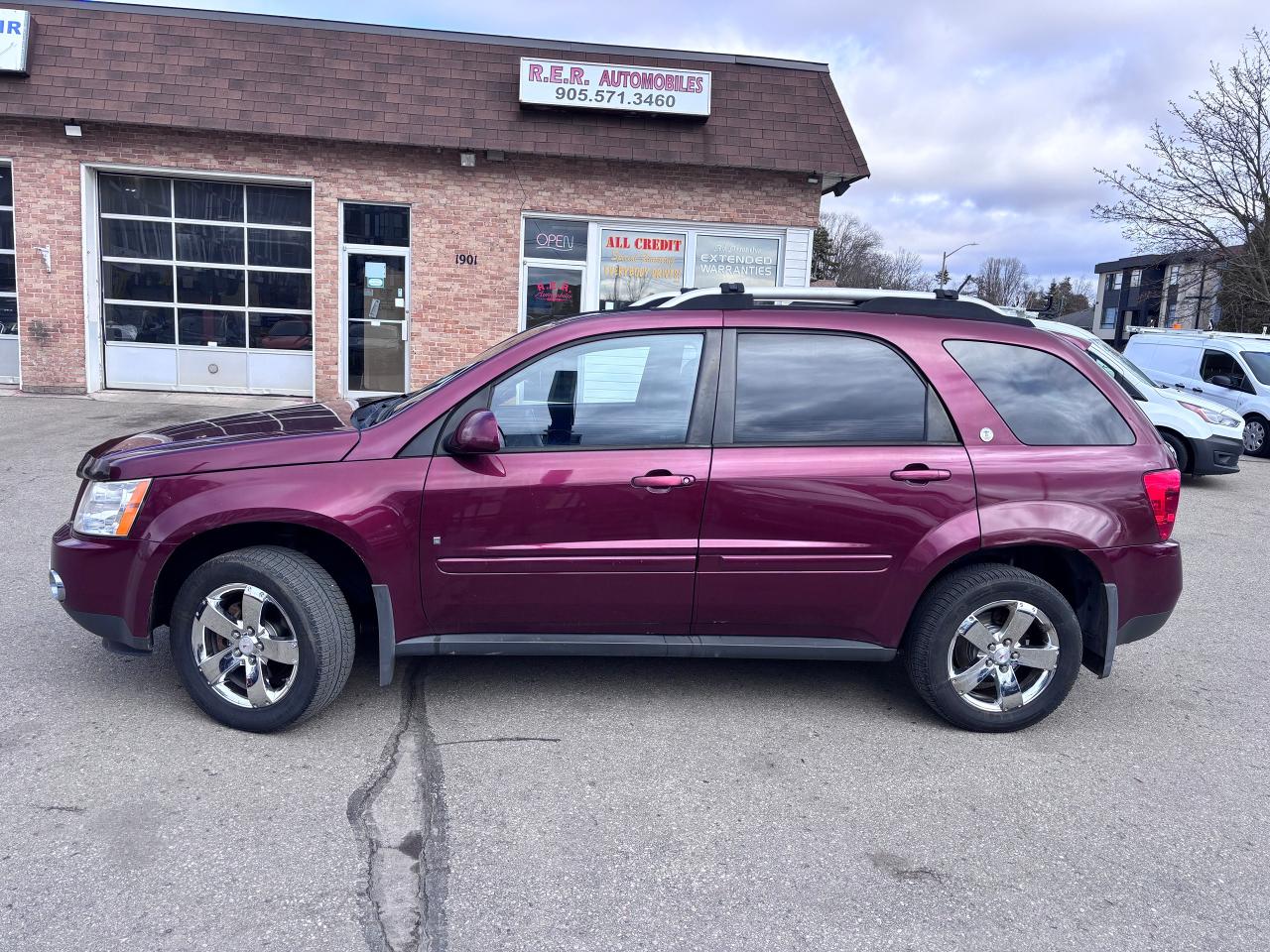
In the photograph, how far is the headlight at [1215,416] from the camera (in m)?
11.1

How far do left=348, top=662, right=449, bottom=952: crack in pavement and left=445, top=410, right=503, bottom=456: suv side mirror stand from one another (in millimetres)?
1200

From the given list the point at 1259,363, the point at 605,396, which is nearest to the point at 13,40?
the point at 605,396

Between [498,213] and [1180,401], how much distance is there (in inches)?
370

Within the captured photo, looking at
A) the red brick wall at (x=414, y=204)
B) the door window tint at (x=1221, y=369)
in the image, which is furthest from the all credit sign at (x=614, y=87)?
the door window tint at (x=1221, y=369)

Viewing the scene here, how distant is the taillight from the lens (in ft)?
13.4

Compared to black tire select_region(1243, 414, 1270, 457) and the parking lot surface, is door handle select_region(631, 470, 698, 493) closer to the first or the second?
the parking lot surface

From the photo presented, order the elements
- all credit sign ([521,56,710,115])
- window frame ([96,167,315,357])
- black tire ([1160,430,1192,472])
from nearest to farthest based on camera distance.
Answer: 1. black tire ([1160,430,1192,472])
2. all credit sign ([521,56,710,115])
3. window frame ([96,167,315,357])

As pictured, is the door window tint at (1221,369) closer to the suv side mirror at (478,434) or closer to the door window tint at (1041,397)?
the door window tint at (1041,397)

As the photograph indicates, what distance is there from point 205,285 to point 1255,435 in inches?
633

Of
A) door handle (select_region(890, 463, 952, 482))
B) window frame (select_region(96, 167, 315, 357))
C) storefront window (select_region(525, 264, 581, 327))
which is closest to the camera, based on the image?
door handle (select_region(890, 463, 952, 482))

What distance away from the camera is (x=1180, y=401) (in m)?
11.2

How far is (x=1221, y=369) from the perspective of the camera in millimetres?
14953

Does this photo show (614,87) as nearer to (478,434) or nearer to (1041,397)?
(1041,397)

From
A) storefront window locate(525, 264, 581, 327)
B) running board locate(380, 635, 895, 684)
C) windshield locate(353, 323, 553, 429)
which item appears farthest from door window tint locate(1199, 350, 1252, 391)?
windshield locate(353, 323, 553, 429)
